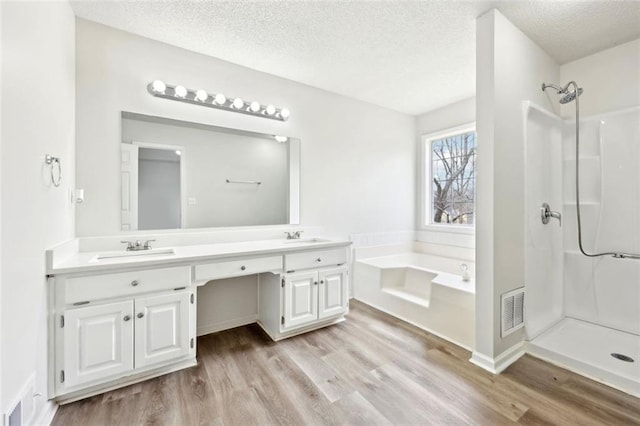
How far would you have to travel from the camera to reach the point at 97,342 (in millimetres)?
1540

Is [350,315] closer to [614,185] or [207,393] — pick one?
[207,393]

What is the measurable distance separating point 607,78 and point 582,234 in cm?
138

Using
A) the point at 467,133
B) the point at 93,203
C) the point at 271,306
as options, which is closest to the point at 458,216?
the point at 467,133

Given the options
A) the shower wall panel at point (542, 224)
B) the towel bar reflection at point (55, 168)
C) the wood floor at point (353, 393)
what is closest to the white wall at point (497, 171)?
the shower wall panel at point (542, 224)

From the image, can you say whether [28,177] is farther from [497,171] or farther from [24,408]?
[497,171]

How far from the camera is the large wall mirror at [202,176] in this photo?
2105mm

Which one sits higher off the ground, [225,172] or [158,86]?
[158,86]

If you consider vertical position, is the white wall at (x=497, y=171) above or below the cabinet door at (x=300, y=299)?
above

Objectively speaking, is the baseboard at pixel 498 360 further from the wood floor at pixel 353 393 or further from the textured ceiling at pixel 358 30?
the textured ceiling at pixel 358 30

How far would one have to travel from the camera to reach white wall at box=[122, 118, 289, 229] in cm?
226

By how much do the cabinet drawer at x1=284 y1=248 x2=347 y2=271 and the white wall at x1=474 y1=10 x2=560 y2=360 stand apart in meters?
1.13

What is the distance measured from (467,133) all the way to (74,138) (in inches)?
155

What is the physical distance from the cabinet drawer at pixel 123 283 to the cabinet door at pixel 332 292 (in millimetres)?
1130

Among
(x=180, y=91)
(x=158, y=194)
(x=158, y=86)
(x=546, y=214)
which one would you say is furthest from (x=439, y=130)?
(x=158, y=194)
